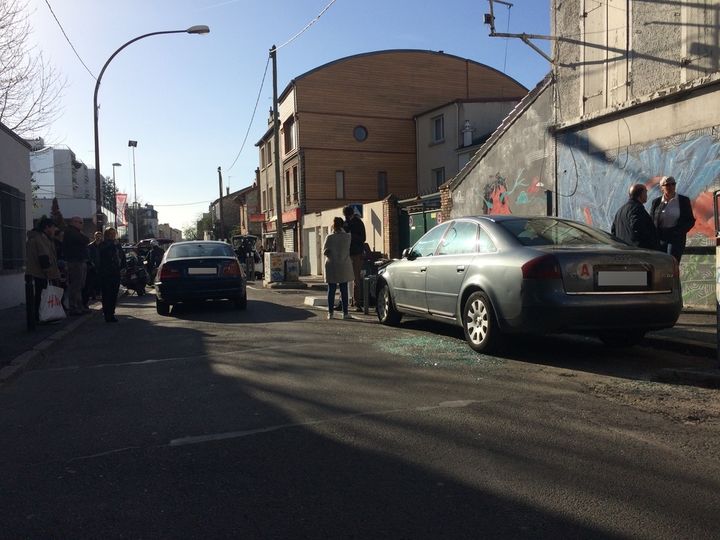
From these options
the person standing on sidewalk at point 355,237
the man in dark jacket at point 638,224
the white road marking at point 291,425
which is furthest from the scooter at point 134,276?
the white road marking at point 291,425

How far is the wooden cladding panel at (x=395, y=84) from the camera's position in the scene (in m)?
31.6

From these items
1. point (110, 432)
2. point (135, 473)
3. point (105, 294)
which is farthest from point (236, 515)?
point (105, 294)

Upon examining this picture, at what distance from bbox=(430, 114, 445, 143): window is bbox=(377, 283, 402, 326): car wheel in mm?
21838

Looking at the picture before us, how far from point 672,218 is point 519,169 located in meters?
5.21

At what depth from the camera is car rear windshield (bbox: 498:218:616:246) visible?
247 inches

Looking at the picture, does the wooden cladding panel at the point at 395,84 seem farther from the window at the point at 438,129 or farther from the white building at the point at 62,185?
the white building at the point at 62,185

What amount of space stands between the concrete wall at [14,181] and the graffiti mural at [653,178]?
38.2 ft

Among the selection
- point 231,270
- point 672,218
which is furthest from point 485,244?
point 231,270

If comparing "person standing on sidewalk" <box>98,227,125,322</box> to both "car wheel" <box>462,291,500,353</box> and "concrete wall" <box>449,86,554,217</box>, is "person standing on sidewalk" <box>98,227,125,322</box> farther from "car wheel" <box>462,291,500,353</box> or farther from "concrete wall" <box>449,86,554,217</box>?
"concrete wall" <box>449,86,554,217</box>

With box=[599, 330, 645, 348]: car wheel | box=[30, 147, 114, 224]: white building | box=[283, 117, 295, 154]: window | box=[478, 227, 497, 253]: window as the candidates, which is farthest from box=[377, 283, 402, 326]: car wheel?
box=[30, 147, 114, 224]: white building

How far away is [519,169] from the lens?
42.0ft

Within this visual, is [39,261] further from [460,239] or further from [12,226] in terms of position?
[460,239]

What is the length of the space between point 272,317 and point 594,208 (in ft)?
19.3

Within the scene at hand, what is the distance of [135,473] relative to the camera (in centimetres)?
339
